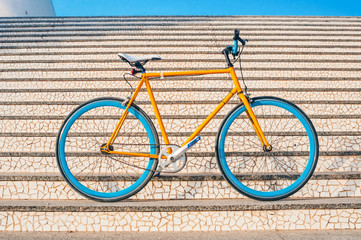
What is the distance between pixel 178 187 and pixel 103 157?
72cm

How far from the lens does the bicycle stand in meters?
2.02

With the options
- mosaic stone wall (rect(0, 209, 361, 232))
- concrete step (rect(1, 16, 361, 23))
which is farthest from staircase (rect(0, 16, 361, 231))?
concrete step (rect(1, 16, 361, 23))

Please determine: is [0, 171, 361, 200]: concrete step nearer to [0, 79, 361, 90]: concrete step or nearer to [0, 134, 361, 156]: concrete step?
[0, 134, 361, 156]: concrete step

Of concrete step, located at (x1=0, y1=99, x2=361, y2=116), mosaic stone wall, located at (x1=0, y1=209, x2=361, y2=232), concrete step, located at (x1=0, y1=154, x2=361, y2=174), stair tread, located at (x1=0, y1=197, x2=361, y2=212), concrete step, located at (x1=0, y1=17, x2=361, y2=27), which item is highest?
concrete step, located at (x1=0, y1=17, x2=361, y2=27)

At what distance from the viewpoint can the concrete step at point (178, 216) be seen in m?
1.95

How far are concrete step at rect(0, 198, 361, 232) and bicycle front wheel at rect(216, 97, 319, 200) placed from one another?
0.46 ft

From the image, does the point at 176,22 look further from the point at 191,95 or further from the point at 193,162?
the point at 193,162

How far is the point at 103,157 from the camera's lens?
2.40 meters

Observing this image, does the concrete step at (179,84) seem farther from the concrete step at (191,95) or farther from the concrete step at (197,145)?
the concrete step at (197,145)

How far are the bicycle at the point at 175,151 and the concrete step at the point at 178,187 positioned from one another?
12 centimetres

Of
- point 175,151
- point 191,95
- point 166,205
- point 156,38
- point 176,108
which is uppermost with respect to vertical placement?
point 156,38

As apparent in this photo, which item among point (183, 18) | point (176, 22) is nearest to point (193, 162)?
point (176, 22)

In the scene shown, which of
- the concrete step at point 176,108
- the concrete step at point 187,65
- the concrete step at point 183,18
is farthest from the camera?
the concrete step at point 183,18

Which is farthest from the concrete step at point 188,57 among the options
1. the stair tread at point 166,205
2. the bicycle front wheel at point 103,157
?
the stair tread at point 166,205
